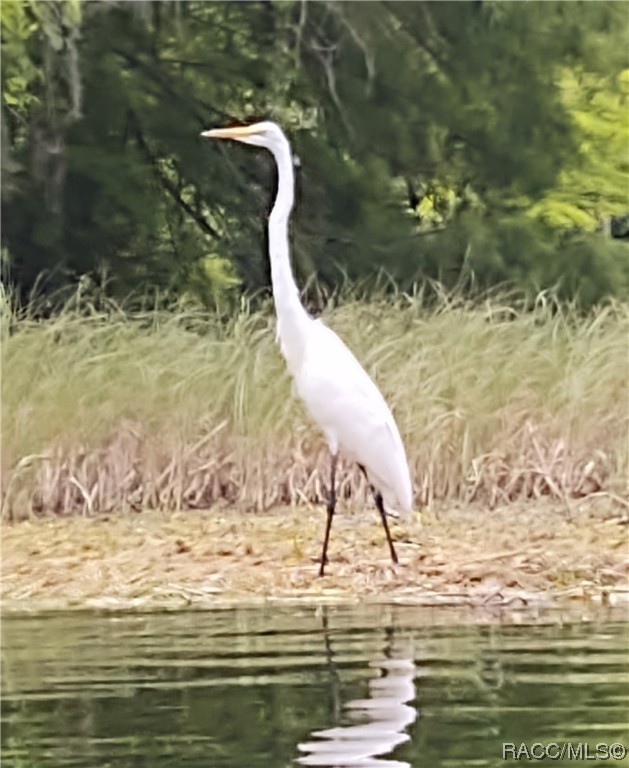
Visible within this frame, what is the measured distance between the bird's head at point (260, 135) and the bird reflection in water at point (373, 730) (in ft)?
6.74

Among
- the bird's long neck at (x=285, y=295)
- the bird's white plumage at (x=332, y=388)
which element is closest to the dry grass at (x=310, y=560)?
the bird's white plumage at (x=332, y=388)

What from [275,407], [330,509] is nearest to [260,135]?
[275,407]

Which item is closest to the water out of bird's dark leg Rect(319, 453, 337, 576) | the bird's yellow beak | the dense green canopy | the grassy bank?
bird's dark leg Rect(319, 453, 337, 576)

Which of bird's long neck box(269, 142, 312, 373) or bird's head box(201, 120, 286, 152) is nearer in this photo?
bird's long neck box(269, 142, 312, 373)

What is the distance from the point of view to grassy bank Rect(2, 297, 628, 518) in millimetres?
5547

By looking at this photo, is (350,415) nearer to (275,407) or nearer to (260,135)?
(275,407)

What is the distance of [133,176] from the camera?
19.1ft

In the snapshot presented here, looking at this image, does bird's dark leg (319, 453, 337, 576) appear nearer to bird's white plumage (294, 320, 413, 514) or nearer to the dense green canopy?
bird's white plumage (294, 320, 413, 514)

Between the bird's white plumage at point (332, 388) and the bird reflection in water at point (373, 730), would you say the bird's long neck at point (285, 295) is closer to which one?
the bird's white plumage at point (332, 388)

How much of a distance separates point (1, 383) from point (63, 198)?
2.24ft

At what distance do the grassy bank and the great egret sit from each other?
9.8 inches

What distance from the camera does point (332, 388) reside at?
16.9ft

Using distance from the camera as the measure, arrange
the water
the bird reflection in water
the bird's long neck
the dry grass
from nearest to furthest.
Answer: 1. the bird reflection in water
2. the water
3. the dry grass
4. the bird's long neck

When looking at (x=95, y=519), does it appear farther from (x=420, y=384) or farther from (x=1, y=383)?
(x=420, y=384)
